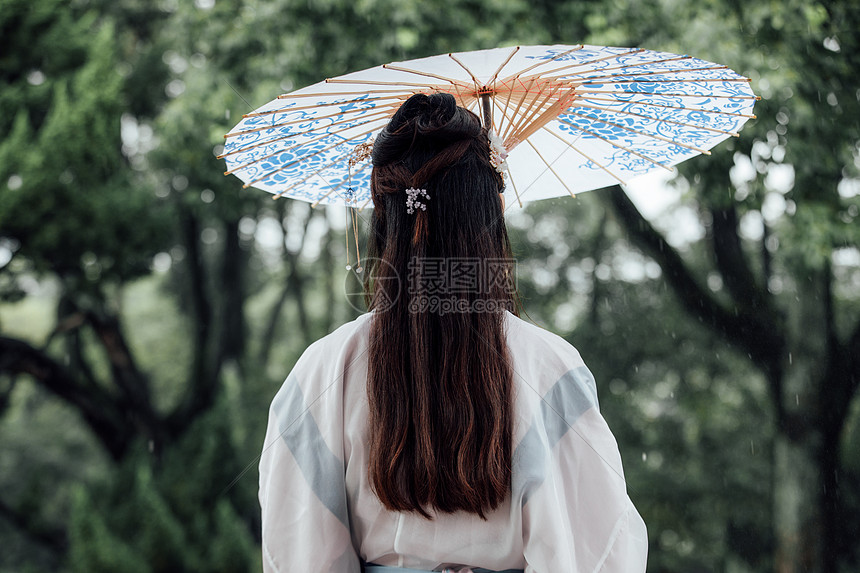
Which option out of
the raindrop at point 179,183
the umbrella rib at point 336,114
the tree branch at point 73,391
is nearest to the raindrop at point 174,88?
the raindrop at point 179,183

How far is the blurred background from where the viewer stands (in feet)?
11.8

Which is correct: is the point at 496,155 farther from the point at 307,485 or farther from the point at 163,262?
the point at 163,262

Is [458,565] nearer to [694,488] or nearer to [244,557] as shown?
[244,557]

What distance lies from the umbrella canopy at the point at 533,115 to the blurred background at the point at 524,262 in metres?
1.58

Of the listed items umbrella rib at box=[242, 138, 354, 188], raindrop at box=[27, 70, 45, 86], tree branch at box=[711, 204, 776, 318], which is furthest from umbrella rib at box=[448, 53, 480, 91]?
raindrop at box=[27, 70, 45, 86]

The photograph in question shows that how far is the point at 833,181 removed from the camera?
360 cm

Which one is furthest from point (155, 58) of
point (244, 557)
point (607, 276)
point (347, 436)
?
point (347, 436)

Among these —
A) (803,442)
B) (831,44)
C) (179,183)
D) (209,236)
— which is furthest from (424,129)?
(209,236)

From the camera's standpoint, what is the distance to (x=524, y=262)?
7219mm

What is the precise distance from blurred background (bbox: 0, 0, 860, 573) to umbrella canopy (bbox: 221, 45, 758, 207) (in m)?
1.58

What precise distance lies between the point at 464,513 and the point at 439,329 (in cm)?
29

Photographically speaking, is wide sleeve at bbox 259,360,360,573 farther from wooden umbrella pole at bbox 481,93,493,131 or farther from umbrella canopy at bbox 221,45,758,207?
wooden umbrella pole at bbox 481,93,493,131

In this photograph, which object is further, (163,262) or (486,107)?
(163,262)

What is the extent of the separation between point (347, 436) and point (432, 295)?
0.94 ft
